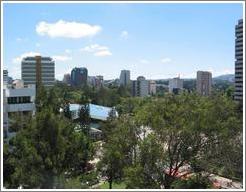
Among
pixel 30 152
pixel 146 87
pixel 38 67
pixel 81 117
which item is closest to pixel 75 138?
pixel 30 152

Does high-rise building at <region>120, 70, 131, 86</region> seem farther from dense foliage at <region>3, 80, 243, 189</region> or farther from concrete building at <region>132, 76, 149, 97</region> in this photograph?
dense foliage at <region>3, 80, 243, 189</region>

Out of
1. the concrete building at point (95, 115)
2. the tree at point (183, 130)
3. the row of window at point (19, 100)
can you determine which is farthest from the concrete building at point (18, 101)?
the tree at point (183, 130)

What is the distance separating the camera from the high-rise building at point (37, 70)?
104 ft

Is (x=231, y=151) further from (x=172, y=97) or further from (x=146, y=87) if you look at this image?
(x=146, y=87)

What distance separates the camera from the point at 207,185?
6.09 m

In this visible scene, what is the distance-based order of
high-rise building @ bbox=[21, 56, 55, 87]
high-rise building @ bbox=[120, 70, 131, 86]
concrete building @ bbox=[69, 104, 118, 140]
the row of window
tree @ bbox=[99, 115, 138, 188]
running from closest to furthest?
tree @ bbox=[99, 115, 138, 188]
the row of window
concrete building @ bbox=[69, 104, 118, 140]
high-rise building @ bbox=[21, 56, 55, 87]
high-rise building @ bbox=[120, 70, 131, 86]

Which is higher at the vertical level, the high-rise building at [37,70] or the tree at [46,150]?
the high-rise building at [37,70]

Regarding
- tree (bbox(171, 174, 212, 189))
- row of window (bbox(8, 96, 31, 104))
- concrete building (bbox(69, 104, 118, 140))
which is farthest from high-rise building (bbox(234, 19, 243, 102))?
tree (bbox(171, 174, 212, 189))

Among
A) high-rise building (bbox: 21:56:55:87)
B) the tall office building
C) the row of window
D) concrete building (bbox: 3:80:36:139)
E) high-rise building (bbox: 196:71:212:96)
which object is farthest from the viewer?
the tall office building

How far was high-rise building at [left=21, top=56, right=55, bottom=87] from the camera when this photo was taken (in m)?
31.8

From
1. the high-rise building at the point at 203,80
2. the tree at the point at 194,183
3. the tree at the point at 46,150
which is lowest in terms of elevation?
the tree at the point at 194,183

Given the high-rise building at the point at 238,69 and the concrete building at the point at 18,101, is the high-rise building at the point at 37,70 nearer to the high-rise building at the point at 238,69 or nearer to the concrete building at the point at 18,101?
the high-rise building at the point at 238,69

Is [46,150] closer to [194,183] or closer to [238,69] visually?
[194,183]

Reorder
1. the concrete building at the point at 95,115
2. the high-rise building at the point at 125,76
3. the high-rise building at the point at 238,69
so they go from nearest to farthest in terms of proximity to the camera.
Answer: the concrete building at the point at 95,115 → the high-rise building at the point at 238,69 → the high-rise building at the point at 125,76
